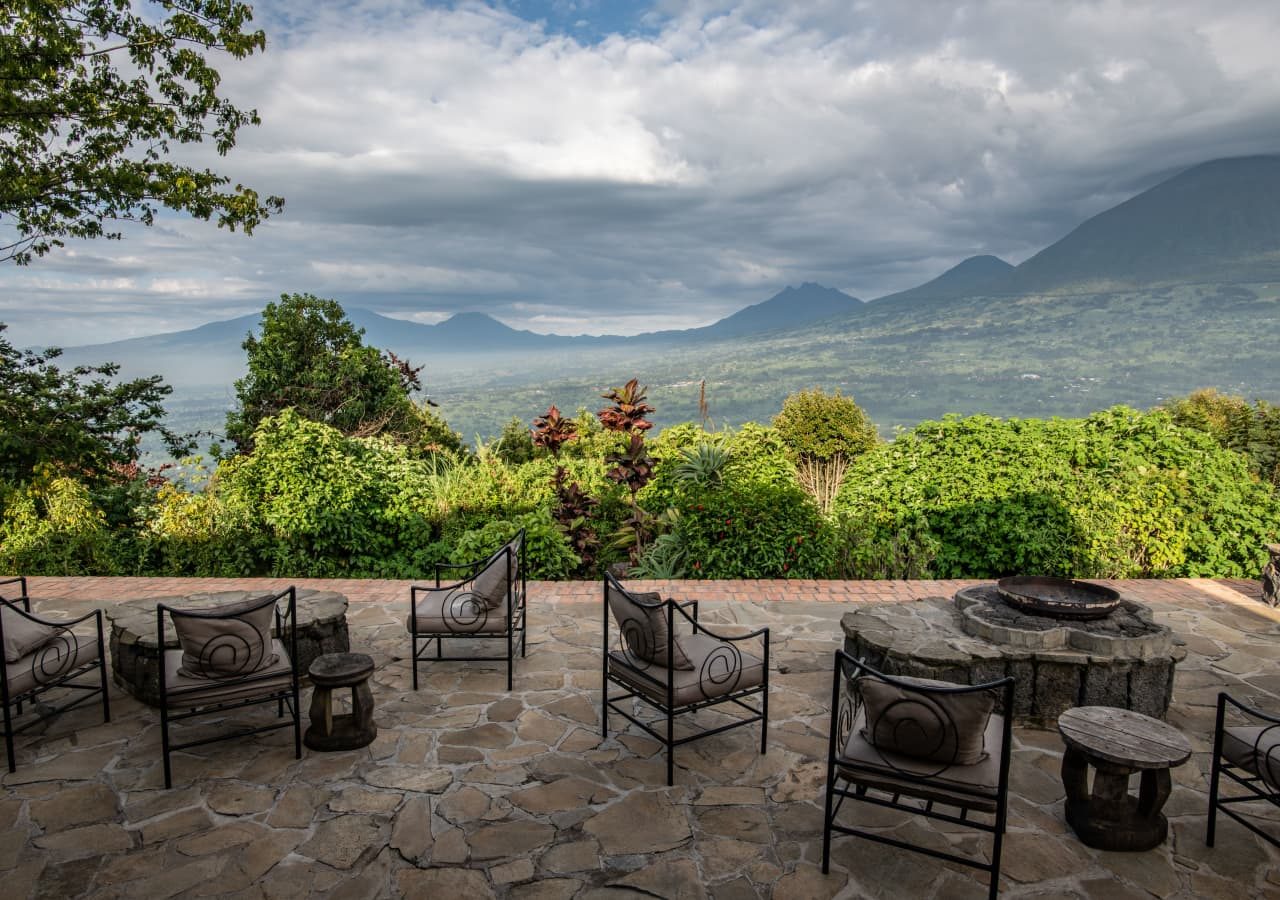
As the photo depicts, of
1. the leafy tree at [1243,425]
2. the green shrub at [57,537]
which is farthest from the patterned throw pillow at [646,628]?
the leafy tree at [1243,425]

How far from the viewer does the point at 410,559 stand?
28.7 ft

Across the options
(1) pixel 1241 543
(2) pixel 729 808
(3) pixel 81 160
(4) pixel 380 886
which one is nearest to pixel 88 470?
(3) pixel 81 160

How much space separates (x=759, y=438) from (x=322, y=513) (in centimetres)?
550

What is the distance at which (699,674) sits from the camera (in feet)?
13.1

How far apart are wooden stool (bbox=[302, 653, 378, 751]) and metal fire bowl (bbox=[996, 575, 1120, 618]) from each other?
13.4ft

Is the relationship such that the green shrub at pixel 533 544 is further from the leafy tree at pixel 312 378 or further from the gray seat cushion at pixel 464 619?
the leafy tree at pixel 312 378

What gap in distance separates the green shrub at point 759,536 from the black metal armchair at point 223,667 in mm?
4611

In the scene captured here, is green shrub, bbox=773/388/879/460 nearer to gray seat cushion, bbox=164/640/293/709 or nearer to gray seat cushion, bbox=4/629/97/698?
gray seat cushion, bbox=164/640/293/709

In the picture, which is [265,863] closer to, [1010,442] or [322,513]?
[322,513]

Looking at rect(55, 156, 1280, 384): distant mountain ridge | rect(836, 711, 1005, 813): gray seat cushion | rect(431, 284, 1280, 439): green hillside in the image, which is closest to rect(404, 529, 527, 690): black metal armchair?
rect(836, 711, 1005, 813): gray seat cushion

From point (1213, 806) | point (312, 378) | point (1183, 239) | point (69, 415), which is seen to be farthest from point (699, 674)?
point (1183, 239)

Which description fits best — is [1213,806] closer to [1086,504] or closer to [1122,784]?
[1122,784]

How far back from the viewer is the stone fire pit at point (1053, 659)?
Result: 4488 millimetres

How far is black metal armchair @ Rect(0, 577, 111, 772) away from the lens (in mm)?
4102
